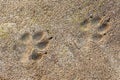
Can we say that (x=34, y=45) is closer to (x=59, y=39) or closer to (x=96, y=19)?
(x=59, y=39)

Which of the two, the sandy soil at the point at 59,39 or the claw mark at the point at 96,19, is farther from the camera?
the claw mark at the point at 96,19

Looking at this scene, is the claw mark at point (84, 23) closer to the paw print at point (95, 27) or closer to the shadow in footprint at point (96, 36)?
the paw print at point (95, 27)

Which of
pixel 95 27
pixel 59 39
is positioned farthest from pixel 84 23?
pixel 59 39

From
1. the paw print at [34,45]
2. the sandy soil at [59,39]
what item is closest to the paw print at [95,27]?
A: the sandy soil at [59,39]

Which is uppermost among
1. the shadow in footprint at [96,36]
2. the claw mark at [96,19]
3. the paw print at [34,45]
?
the claw mark at [96,19]

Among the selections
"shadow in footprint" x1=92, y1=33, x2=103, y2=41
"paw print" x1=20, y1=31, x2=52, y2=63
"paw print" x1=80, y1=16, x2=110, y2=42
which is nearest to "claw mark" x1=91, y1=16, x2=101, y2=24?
"paw print" x1=80, y1=16, x2=110, y2=42

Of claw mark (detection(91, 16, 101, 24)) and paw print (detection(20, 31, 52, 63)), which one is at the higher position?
claw mark (detection(91, 16, 101, 24))

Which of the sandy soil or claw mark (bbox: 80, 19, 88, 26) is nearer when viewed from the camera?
the sandy soil

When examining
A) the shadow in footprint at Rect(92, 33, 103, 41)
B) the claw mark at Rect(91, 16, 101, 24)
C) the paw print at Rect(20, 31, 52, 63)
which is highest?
the claw mark at Rect(91, 16, 101, 24)

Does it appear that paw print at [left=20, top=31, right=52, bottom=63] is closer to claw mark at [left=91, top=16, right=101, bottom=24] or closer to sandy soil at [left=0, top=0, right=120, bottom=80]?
sandy soil at [left=0, top=0, right=120, bottom=80]
